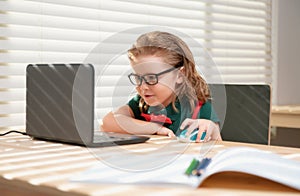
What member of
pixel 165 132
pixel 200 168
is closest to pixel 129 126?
pixel 165 132

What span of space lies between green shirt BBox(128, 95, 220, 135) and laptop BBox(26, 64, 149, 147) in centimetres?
27

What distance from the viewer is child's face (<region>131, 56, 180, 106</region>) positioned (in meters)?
1.43

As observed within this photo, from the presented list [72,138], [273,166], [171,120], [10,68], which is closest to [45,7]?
[10,68]

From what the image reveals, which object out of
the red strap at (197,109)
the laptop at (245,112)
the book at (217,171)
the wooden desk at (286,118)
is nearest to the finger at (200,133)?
the red strap at (197,109)

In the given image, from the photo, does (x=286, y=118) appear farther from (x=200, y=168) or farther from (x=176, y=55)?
(x=200, y=168)

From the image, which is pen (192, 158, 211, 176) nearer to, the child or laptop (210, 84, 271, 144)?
the child

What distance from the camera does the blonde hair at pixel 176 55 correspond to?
1.56m

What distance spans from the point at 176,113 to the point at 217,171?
35.9 inches

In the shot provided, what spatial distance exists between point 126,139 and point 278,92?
78.2 inches

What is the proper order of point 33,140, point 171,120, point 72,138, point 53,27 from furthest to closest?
1. point 53,27
2. point 171,120
3. point 33,140
4. point 72,138

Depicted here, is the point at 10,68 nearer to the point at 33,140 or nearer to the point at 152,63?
the point at 33,140

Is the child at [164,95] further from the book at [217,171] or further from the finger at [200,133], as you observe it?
the book at [217,171]

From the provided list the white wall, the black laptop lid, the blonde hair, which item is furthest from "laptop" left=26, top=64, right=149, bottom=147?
the white wall

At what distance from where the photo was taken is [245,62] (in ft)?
9.71
